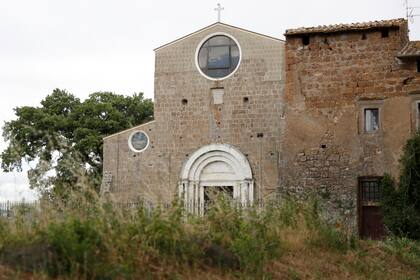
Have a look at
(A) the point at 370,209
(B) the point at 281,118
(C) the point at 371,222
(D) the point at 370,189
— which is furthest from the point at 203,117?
(C) the point at 371,222

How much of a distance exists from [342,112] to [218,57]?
6.21 meters

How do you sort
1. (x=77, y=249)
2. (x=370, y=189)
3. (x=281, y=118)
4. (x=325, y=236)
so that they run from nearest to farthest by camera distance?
1. (x=77, y=249)
2. (x=325, y=236)
3. (x=370, y=189)
4. (x=281, y=118)

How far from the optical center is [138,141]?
27.7m

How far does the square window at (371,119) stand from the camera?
22.7 meters

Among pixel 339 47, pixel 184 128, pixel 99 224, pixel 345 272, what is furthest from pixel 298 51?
pixel 99 224

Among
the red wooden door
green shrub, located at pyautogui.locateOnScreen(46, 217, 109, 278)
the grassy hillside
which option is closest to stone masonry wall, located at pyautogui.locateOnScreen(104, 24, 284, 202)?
the red wooden door

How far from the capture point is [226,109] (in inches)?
Result: 1044

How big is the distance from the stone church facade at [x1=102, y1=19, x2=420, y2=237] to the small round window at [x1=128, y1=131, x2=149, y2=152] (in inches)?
1.6

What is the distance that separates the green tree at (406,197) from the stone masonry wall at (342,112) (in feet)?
2.80

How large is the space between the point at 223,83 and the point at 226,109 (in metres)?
1.06

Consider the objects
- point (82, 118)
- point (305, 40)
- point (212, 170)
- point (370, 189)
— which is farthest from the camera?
point (82, 118)

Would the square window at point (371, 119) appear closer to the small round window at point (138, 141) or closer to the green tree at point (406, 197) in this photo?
the green tree at point (406, 197)

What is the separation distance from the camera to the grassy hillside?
7359 mm

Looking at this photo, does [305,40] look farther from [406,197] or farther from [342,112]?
[406,197]
